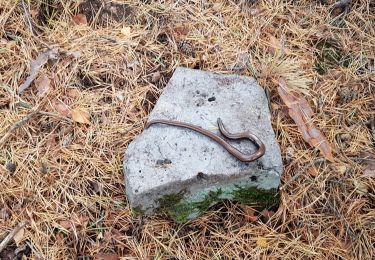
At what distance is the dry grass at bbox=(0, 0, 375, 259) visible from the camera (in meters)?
2.70

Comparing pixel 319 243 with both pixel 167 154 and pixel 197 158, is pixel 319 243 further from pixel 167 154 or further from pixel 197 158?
pixel 167 154

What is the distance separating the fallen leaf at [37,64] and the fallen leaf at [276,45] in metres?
1.58

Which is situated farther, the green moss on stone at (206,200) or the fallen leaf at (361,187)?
the fallen leaf at (361,187)

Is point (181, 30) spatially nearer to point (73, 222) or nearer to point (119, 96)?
point (119, 96)

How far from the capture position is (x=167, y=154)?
8.94ft

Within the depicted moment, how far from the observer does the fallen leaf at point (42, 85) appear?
121 inches

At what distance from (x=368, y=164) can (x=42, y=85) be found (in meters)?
2.26

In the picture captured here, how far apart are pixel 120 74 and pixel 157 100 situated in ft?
1.16

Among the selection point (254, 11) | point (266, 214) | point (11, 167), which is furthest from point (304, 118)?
point (11, 167)

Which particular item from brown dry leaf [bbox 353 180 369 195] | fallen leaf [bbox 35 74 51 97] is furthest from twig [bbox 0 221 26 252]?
brown dry leaf [bbox 353 180 369 195]

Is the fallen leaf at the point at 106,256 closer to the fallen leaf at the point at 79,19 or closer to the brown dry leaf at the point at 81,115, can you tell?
the brown dry leaf at the point at 81,115

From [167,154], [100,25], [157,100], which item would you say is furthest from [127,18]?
[167,154]

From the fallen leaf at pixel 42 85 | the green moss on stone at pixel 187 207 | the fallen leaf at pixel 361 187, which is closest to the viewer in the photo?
the green moss on stone at pixel 187 207

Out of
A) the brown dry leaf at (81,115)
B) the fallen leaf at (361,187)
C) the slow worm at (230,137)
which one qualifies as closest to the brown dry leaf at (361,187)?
the fallen leaf at (361,187)
